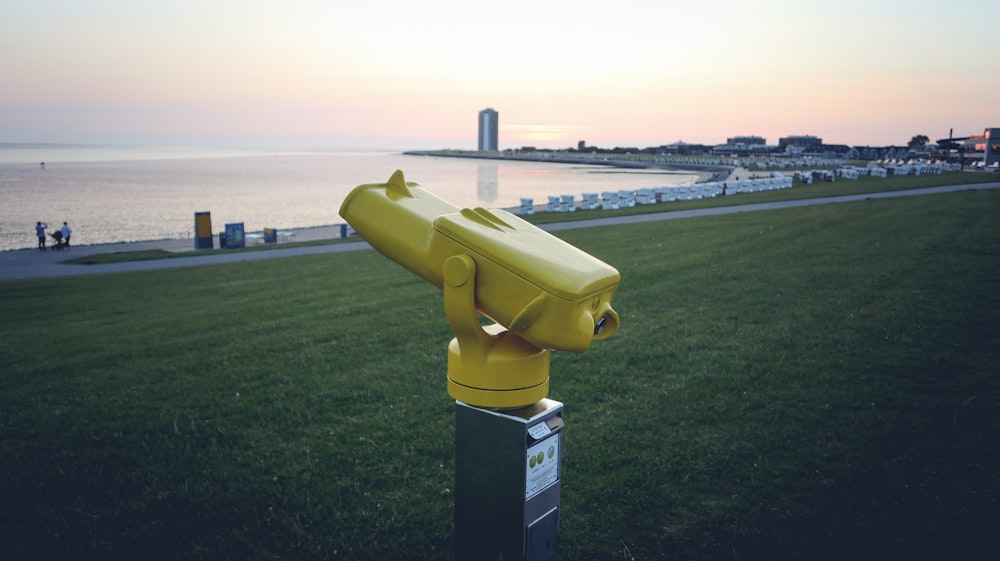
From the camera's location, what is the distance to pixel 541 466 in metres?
2.71

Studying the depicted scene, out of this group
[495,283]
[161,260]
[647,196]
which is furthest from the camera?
[647,196]

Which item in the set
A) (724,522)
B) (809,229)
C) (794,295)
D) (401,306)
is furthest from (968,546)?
(809,229)

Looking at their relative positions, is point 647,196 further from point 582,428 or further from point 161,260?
point 582,428

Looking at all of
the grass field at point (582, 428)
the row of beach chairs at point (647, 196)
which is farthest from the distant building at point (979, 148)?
the grass field at point (582, 428)

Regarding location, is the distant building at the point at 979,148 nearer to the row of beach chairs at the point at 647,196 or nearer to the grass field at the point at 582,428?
the row of beach chairs at the point at 647,196

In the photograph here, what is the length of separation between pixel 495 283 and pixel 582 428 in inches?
128

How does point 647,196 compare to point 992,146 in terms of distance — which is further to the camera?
point 992,146

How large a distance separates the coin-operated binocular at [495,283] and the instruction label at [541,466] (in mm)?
227

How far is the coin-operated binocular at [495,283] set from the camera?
2.22 meters

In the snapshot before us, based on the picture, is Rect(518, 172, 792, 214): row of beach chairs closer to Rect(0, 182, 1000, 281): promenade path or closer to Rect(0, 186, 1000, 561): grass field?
Rect(0, 182, 1000, 281): promenade path

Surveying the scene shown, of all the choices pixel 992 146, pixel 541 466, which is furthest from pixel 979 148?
pixel 541 466

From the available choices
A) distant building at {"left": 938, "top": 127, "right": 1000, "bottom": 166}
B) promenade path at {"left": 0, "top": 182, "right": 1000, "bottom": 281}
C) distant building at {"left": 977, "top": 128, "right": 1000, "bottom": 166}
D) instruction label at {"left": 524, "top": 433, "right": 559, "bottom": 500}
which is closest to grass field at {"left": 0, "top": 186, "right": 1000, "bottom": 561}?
instruction label at {"left": 524, "top": 433, "right": 559, "bottom": 500}

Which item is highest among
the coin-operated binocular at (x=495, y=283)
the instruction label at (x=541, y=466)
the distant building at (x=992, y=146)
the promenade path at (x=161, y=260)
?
the distant building at (x=992, y=146)

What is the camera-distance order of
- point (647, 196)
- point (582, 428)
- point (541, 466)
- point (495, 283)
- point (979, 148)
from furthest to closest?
point (979, 148) → point (647, 196) → point (582, 428) → point (541, 466) → point (495, 283)
